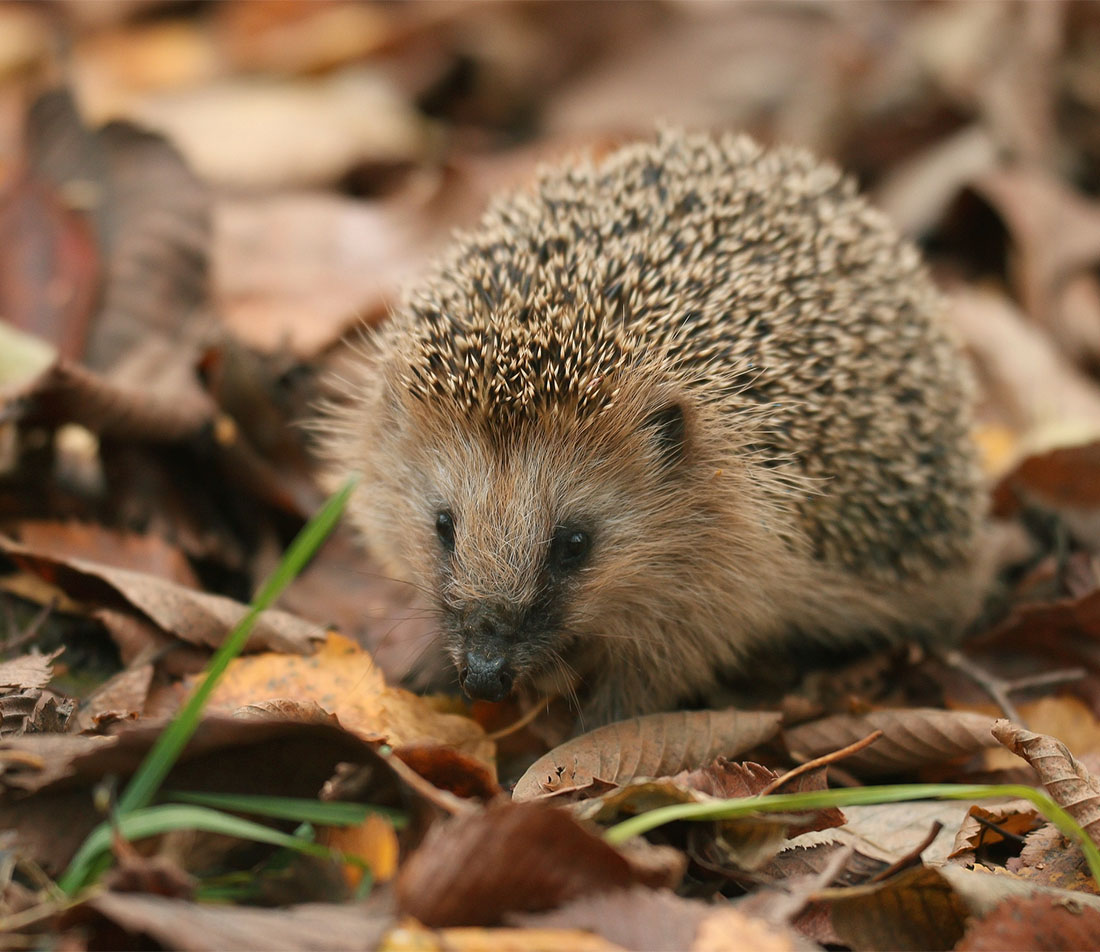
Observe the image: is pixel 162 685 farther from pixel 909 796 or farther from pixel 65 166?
pixel 65 166

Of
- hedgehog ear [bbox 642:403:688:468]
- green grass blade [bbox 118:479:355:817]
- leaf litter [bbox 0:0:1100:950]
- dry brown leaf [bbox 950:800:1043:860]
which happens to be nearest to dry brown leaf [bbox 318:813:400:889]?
leaf litter [bbox 0:0:1100:950]

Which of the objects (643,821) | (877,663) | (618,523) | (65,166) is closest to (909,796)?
(643,821)

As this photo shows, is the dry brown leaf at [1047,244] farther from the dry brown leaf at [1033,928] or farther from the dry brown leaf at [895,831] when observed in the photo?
the dry brown leaf at [1033,928]

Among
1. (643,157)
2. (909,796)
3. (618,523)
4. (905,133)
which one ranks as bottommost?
(909,796)

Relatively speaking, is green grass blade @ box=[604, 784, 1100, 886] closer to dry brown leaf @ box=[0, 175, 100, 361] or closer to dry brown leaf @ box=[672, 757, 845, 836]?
dry brown leaf @ box=[672, 757, 845, 836]

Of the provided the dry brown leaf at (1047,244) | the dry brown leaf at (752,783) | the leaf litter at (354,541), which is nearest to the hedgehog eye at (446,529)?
the leaf litter at (354,541)

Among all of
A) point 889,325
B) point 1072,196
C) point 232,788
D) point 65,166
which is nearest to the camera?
point 232,788
